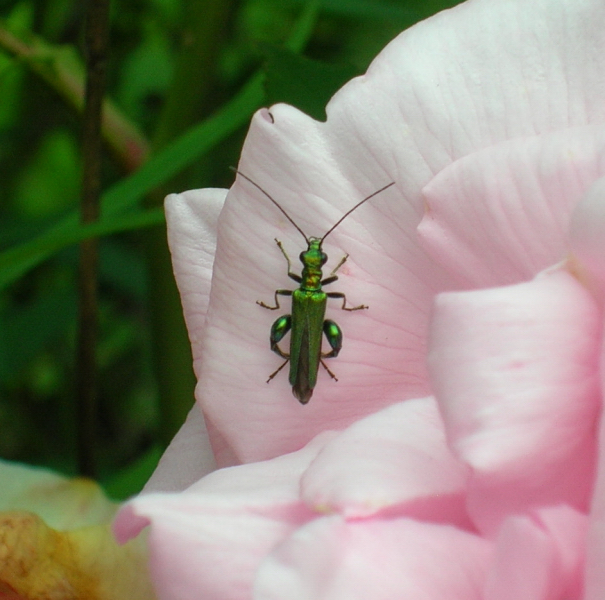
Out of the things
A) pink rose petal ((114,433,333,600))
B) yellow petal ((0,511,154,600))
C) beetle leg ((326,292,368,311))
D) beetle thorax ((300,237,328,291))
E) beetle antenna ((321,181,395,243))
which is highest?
beetle antenna ((321,181,395,243))

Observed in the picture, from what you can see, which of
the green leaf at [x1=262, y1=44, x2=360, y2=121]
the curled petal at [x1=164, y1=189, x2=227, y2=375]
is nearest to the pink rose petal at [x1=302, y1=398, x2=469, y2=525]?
the curled petal at [x1=164, y1=189, x2=227, y2=375]

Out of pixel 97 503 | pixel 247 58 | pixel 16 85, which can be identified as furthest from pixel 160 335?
pixel 247 58

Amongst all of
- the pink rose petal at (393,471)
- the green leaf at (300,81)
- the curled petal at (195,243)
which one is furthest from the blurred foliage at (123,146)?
the pink rose petal at (393,471)

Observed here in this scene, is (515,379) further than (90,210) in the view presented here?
No

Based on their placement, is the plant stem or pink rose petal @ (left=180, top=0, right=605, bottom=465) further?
the plant stem

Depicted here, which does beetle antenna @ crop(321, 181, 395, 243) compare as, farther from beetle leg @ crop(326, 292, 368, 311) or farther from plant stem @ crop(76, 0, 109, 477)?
plant stem @ crop(76, 0, 109, 477)

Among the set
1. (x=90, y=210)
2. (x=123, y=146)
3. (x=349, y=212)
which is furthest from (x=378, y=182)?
(x=123, y=146)

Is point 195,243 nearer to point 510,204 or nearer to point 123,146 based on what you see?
point 510,204
